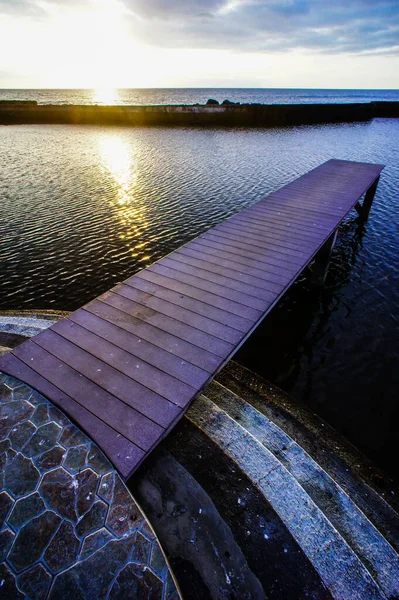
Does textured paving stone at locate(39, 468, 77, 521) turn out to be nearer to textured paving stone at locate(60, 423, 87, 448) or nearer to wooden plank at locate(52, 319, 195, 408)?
textured paving stone at locate(60, 423, 87, 448)

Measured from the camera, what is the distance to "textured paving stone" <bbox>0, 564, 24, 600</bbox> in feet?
10.2

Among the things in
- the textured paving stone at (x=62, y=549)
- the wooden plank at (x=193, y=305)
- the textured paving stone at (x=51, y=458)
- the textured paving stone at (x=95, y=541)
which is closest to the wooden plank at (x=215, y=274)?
the wooden plank at (x=193, y=305)

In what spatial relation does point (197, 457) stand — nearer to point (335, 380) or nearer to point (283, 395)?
point (283, 395)

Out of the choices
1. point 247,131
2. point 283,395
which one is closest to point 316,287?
point 283,395

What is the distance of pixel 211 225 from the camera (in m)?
15.8

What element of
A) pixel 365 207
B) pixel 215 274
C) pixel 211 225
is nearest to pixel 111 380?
pixel 215 274

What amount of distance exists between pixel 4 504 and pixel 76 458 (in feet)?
3.08

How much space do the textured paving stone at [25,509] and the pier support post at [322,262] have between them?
1076cm

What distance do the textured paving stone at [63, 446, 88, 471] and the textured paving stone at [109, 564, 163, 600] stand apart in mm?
1395

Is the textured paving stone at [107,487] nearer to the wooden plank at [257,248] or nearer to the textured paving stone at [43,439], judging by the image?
the textured paving stone at [43,439]

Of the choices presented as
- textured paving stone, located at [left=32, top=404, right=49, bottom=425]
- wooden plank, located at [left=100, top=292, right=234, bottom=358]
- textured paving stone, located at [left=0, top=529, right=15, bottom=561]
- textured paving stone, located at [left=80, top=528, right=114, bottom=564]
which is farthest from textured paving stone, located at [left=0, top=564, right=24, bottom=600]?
wooden plank, located at [left=100, top=292, right=234, bottom=358]

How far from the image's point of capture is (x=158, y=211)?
1728 cm

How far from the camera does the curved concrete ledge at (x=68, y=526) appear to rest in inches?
127

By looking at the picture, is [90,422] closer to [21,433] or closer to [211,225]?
[21,433]
